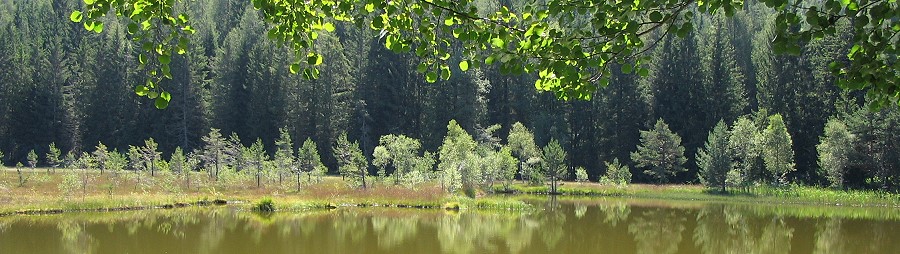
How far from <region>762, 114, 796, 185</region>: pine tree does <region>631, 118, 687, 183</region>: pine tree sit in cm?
681

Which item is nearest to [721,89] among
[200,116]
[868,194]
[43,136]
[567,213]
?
[868,194]

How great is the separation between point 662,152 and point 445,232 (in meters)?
34.2

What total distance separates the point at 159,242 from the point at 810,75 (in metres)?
50.7

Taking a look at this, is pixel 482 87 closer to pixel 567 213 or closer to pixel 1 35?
pixel 567 213

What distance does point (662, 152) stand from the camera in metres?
53.2

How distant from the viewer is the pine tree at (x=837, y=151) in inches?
1727

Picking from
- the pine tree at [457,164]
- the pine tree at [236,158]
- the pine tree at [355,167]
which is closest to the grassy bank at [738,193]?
the pine tree at [457,164]

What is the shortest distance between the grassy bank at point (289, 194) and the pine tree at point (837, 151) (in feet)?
3.92

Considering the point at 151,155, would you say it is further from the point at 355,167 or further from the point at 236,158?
the point at 355,167

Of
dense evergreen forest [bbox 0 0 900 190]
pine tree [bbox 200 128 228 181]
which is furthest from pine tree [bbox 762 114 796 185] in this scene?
pine tree [bbox 200 128 228 181]

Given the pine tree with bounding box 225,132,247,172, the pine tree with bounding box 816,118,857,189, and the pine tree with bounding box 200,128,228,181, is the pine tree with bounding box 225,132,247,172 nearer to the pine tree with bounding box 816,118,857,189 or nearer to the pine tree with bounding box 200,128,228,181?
the pine tree with bounding box 200,128,228,181

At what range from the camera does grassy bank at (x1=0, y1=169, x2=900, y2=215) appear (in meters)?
31.5

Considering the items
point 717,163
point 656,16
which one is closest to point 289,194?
point 717,163

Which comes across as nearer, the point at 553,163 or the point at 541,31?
the point at 541,31
